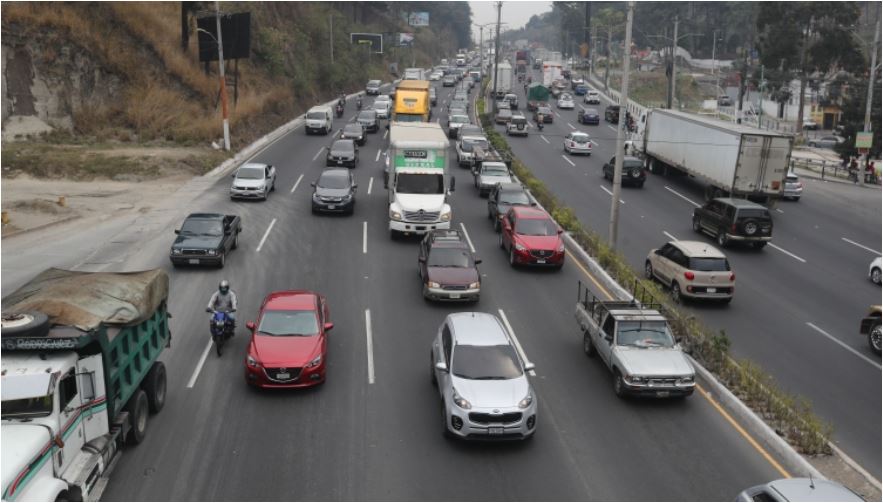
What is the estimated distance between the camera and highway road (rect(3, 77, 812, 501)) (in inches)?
503

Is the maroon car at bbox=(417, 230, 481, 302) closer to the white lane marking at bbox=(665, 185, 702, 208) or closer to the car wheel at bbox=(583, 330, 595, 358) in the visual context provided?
the car wheel at bbox=(583, 330, 595, 358)

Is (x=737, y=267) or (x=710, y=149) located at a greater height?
(x=710, y=149)

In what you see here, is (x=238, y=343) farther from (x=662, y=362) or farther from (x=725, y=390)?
(x=725, y=390)

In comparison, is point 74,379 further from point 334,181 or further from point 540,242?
point 334,181

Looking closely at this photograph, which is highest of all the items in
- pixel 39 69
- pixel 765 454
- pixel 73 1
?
pixel 73 1

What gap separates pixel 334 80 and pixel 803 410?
250 feet

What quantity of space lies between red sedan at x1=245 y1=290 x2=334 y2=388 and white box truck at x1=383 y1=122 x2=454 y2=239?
36.4 ft

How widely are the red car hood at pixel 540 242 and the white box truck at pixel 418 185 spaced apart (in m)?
3.98

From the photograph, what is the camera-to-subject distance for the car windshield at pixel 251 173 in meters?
36.0

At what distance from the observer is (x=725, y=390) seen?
53.4 ft

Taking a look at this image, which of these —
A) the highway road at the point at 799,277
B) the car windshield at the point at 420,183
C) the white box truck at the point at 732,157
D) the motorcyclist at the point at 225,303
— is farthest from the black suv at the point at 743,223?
the motorcyclist at the point at 225,303

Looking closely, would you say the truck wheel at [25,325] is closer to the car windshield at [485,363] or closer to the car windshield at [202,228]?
the car windshield at [485,363]

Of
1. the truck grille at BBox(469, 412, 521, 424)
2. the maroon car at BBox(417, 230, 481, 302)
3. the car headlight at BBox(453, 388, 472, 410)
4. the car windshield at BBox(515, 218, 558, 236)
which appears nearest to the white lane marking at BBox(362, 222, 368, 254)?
the maroon car at BBox(417, 230, 481, 302)

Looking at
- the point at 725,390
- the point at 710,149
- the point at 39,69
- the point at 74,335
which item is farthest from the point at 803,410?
the point at 39,69
